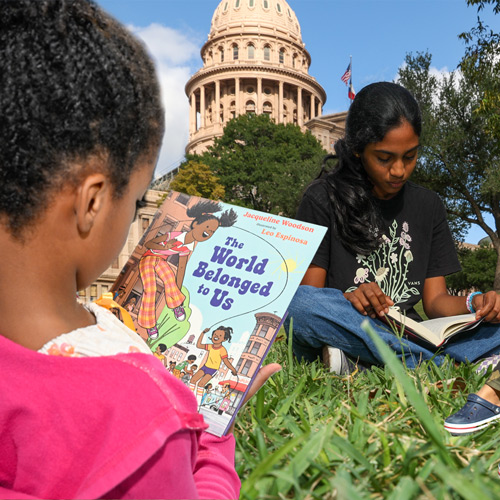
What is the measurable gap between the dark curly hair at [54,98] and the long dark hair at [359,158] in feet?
5.79

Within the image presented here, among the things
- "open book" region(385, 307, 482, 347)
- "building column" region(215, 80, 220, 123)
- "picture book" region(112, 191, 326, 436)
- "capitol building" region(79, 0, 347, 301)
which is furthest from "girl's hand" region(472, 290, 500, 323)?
"building column" region(215, 80, 220, 123)

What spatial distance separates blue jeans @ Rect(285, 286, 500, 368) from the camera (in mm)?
2059

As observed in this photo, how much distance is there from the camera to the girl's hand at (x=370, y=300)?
6.47 ft

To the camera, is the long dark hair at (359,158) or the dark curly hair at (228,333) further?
the long dark hair at (359,158)

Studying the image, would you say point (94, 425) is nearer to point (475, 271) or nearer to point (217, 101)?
point (475, 271)

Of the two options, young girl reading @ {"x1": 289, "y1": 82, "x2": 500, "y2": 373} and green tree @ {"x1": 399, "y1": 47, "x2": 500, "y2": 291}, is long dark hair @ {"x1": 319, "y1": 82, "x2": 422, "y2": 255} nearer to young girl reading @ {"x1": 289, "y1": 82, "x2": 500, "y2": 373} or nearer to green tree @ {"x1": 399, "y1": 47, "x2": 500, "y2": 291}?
young girl reading @ {"x1": 289, "y1": 82, "x2": 500, "y2": 373}

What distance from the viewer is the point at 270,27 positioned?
45969 millimetres

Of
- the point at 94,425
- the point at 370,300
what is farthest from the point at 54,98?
the point at 370,300

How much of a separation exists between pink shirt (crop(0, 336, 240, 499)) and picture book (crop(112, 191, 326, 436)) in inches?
14.8

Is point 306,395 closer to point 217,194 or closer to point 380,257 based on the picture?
point 380,257

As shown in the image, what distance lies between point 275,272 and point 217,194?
76.2 feet

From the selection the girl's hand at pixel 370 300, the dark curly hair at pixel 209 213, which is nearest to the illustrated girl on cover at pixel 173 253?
the dark curly hair at pixel 209 213

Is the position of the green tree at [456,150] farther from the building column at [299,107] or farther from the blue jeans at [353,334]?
the building column at [299,107]

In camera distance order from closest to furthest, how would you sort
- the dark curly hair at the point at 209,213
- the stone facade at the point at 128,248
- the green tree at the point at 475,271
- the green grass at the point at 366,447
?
the green grass at the point at 366,447 < the dark curly hair at the point at 209,213 < the green tree at the point at 475,271 < the stone facade at the point at 128,248
